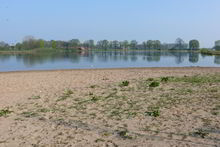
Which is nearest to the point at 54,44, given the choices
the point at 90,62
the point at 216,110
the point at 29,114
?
the point at 90,62

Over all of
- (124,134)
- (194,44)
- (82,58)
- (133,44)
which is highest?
(133,44)

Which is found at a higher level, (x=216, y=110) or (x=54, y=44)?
(x=54, y=44)

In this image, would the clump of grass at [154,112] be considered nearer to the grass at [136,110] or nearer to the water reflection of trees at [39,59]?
the grass at [136,110]

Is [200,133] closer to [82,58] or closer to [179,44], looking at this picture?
[82,58]

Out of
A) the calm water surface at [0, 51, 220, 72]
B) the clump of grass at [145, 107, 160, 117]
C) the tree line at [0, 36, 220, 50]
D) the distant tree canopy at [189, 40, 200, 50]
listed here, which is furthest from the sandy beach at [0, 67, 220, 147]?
the distant tree canopy at [189, 40, 200, 50]

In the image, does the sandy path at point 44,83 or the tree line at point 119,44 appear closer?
the sandy path at point 44,83

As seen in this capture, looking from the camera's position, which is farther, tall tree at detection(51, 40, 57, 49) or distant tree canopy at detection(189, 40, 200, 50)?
distant tree canopy at detection(189, 40, 200, 50)

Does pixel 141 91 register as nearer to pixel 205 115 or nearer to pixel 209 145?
pixel 205 115

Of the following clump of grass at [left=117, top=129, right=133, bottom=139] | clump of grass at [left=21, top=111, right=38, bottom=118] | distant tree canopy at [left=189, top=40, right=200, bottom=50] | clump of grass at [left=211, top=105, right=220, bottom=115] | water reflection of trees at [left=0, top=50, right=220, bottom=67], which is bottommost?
clump of grass at [left=117, top=129, right=133, bottom=139]

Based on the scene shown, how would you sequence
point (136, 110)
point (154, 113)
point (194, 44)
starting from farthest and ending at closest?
point (194, 44), point (136, 110), point (154, 113)

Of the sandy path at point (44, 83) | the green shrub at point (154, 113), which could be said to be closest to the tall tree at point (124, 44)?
the sandy path at point (44, 83)

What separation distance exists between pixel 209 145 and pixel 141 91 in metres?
5.54

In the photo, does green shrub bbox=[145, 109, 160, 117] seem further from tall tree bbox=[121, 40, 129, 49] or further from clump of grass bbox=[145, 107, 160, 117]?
tall tree bbox=[121, 40, 129, 49]

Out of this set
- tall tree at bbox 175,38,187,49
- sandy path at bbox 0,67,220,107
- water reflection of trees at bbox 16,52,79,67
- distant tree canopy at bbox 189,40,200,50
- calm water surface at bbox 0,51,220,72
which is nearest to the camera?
sandy path at bbox 0,67,220,107
